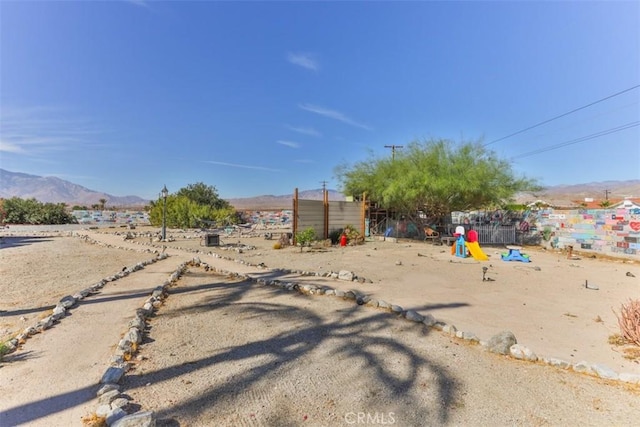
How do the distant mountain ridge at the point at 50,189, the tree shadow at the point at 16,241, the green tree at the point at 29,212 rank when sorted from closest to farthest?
the tree shadow at the point at 16,241
the green tree at the point at 29,212
the distant mountain ridge at the point at 50,189

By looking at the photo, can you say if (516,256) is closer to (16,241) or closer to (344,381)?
(344,381)

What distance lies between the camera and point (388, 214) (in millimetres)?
19484

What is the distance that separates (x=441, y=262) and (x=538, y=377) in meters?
7.53

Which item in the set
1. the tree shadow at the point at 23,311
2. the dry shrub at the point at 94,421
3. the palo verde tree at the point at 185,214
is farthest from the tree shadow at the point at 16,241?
the dry shrub at the point at 94,421

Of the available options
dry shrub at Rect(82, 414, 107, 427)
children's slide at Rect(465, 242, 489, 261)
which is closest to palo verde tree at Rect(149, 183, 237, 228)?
children's slide at Rect(465, 242, 489, 261)

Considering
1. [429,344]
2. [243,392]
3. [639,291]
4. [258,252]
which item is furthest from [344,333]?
[258,252]

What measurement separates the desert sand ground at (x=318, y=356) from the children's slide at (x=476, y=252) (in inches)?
150

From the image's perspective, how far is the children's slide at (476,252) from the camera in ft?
37.2

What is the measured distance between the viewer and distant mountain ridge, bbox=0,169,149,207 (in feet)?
456

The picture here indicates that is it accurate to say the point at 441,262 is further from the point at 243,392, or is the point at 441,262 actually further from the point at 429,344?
the point at 243,392

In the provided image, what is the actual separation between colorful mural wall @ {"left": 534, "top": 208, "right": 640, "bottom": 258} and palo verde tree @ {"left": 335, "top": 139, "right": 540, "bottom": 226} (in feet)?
7.62

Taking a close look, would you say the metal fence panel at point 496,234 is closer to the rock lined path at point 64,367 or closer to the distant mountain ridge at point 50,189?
the rock lined path at point 64,367

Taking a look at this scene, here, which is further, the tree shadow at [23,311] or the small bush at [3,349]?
the tree shadow at [23,311]

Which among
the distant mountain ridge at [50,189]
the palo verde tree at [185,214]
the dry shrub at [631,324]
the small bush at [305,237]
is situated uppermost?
the distant mountain ridge at [50,189]
